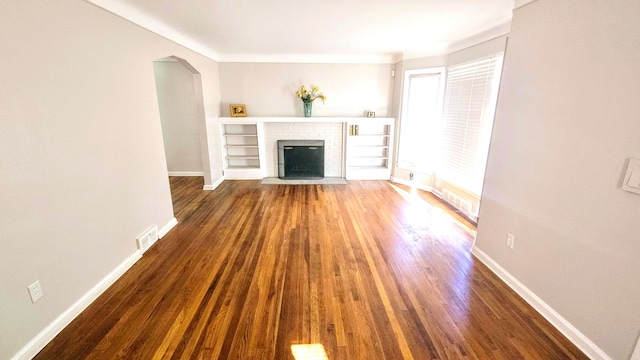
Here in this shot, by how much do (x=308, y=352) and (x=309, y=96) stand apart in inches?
180

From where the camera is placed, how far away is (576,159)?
1728mm

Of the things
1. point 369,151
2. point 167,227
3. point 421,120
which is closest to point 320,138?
point 369,151

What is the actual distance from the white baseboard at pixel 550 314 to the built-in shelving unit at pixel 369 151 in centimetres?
321

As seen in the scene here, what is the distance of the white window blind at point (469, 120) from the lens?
11.0 ft

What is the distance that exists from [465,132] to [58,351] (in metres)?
4.63

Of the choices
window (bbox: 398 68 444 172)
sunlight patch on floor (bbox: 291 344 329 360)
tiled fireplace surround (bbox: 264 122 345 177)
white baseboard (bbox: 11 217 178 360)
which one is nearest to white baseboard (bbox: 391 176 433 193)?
window (bbox: 398 68 444 172)

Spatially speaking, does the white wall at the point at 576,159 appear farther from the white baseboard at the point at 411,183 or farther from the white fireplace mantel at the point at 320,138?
the white fireplace mantel at the point at 320,138

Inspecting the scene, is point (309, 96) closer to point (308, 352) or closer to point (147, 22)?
point (147, 22)

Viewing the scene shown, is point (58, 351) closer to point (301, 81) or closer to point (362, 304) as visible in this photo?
point (362, 304)

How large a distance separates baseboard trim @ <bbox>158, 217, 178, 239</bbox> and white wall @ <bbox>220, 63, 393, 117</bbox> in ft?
9.39

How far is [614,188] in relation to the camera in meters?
1.53

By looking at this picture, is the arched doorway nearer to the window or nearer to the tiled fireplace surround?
the tiled fireplace surround

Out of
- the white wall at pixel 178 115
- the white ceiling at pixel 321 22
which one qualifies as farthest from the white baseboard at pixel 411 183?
the white wall at pixel 178 115

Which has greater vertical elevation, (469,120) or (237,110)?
(237,110)
